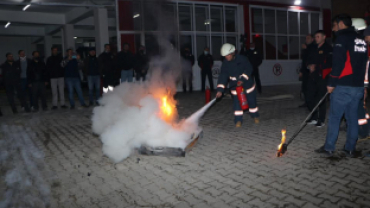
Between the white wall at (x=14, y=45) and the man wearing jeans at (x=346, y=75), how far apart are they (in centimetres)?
3697

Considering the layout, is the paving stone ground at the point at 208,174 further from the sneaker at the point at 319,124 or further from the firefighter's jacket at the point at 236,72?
the firefighter's jacket at the point at 236,72

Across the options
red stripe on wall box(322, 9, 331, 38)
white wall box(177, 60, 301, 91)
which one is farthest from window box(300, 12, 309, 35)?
white wall box(177, 60, 301, 91)

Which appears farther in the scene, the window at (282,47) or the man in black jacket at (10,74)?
the window at (282,47)

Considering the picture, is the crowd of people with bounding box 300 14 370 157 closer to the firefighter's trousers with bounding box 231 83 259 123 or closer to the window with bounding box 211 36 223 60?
the firefighter's trousers with bounding box 231 83 259 123

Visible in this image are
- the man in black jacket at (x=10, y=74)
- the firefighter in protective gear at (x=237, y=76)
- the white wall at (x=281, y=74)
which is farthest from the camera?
the white wall at (x=281, y=74)

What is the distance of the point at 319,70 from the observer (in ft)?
22.7

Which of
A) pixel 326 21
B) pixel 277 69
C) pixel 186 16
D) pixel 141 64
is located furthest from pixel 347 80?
pixel 326 21

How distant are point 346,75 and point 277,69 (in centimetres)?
1696

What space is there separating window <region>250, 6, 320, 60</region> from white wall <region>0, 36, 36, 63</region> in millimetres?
27119

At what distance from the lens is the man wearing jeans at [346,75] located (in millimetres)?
4590

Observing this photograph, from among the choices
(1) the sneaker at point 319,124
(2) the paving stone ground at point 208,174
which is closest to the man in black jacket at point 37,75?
(2) the paving stone ground at point 208,174

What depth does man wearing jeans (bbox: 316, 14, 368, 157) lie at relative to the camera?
4.59m

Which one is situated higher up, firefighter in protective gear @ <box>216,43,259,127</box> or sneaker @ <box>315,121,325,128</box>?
firefighter in protective gear @ <box>216,43,259,127</box>

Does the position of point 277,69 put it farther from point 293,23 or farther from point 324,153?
point 324,153
